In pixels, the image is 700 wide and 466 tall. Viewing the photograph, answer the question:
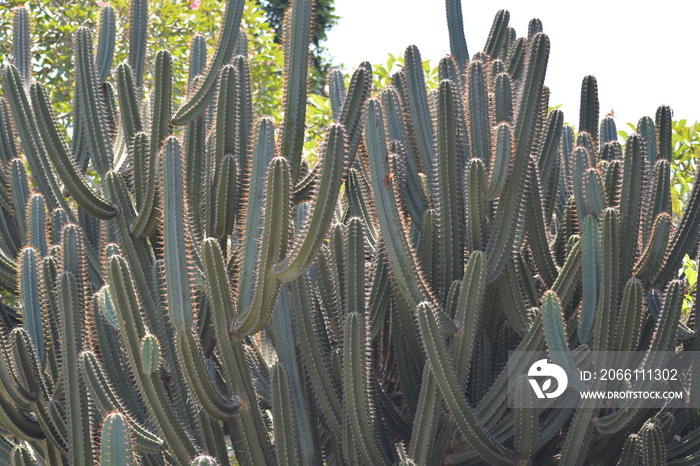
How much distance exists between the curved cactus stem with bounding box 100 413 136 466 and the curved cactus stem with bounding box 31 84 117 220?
1575 millimetres

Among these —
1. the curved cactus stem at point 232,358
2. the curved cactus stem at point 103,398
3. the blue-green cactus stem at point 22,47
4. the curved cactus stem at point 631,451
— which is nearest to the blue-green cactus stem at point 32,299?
the curved cactus stem at point 103,398

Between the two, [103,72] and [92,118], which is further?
[103,72]

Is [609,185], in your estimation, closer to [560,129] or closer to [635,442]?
[560,129]

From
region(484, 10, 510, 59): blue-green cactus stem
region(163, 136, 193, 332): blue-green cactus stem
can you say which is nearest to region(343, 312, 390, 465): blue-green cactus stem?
region(163, 136, 193, 332): blue-green cactus stem

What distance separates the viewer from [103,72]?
15.7 feet

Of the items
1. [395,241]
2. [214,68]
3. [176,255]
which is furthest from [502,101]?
[176,255]

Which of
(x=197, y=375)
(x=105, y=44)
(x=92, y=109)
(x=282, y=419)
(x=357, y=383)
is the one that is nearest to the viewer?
(x=197, y=375)

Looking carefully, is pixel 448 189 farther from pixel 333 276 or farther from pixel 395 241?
pixel 333 276

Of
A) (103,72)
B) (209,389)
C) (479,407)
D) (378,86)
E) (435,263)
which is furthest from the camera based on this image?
(378,86)

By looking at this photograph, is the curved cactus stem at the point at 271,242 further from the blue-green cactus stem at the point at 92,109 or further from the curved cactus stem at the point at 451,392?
the blue-green cactus stem at the point at 92,109

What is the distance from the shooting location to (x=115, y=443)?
8.49ft

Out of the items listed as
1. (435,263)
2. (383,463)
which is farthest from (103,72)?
(383,463)

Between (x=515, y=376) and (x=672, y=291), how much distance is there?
654 mm

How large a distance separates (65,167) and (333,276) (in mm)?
1246
